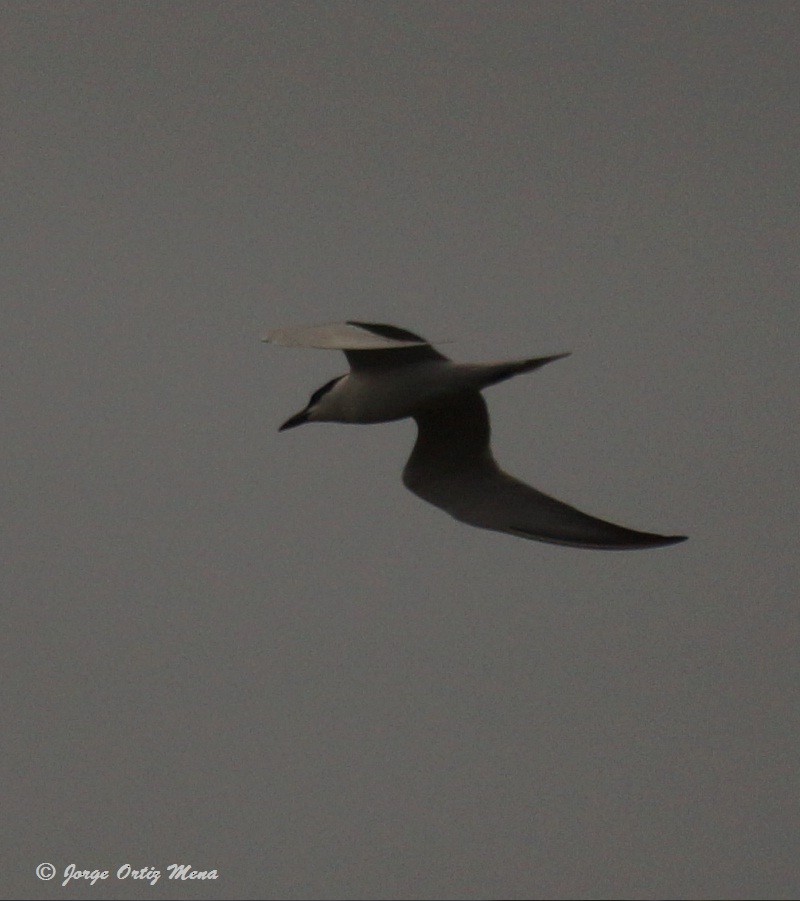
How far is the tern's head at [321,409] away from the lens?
206 centimetres

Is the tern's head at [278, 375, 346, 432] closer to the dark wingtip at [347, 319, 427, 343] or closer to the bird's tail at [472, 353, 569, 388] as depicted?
the dark wingtip at [347, 319, 427, 343]

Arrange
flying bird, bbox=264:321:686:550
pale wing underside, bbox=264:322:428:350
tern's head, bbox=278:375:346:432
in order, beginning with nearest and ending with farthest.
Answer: pale wing underside, bbox=264:322:428:350, flying bird, bbox=264:321:686:550, tern's head, bbox=278:375:346:432

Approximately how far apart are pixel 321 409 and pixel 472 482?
10.0 inches

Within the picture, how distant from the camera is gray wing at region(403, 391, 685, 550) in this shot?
6.84 ft

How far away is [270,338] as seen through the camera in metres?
1.85

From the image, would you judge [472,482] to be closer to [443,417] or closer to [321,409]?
[443,417]

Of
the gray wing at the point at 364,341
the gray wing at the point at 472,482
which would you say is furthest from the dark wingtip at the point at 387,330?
the gray wing at the point at 472,482

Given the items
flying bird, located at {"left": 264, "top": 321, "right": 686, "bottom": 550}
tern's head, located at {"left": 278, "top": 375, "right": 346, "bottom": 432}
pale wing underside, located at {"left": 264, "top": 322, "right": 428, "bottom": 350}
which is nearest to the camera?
pale wing underside, located at {"left": 264, "top": 322, "right": 428, "bottom": 350}

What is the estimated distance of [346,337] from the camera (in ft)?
6.24

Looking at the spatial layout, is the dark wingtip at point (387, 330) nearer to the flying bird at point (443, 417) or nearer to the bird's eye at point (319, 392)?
the flying bird at point (443, 417)

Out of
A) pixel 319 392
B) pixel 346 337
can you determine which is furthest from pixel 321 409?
pixel 346 337

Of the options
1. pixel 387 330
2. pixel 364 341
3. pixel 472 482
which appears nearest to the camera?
pixel 364 341

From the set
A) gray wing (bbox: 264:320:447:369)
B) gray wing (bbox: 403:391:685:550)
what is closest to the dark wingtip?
gray wing (bbox: 264:320:447:369)

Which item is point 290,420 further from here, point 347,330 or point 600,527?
point 600,527
